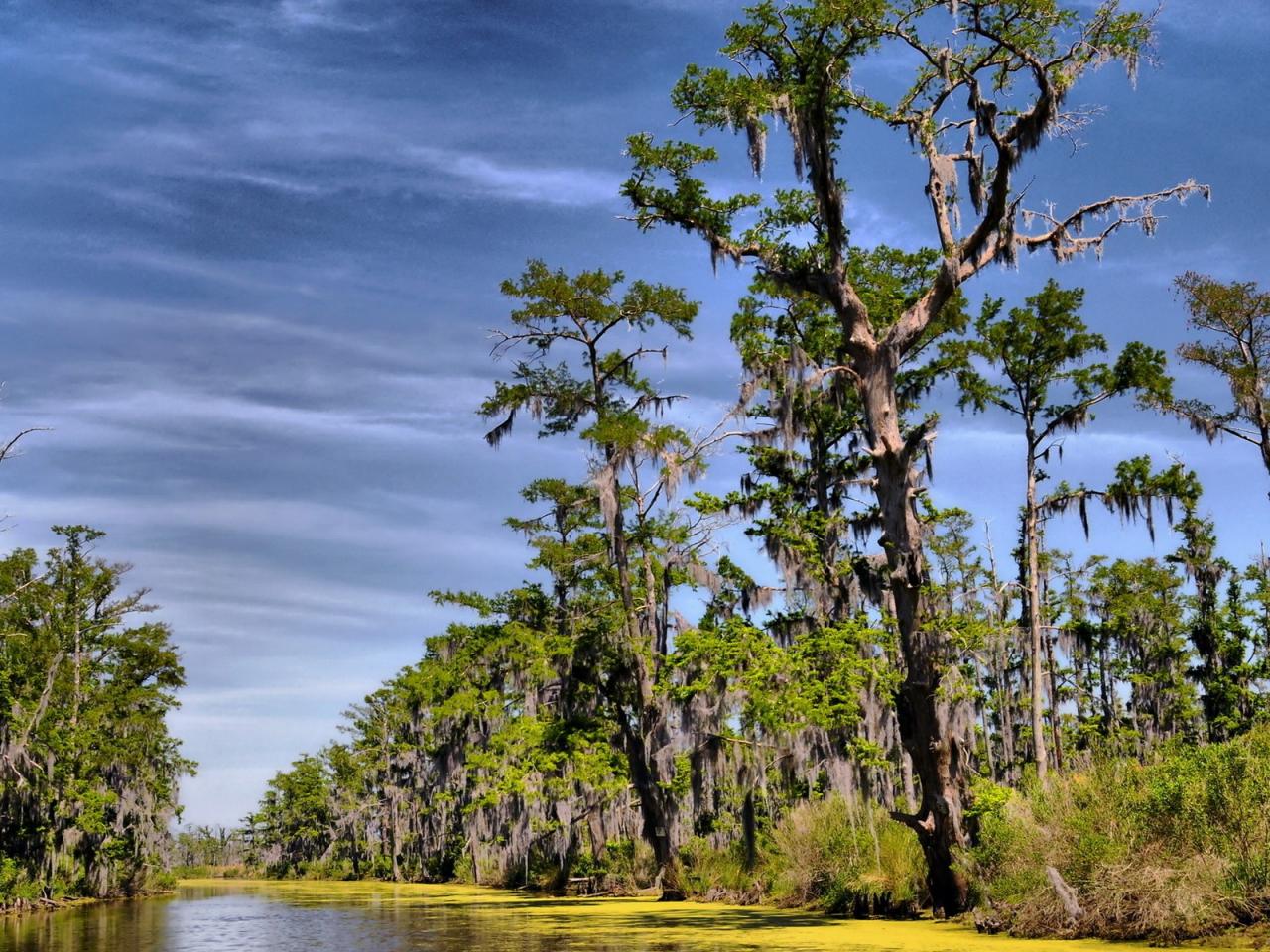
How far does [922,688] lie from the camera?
15.4 meters

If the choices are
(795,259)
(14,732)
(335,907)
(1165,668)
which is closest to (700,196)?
(795,259)

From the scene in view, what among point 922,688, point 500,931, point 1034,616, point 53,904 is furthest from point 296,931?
point 53,904

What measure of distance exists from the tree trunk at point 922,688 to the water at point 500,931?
103 centimetres

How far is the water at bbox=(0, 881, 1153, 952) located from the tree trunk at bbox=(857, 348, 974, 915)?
1.03 metres

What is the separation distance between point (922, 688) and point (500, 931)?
789cm

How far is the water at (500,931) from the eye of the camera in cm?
1265

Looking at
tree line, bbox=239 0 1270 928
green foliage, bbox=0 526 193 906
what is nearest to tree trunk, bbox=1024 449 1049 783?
tree line, bbox=239 0 1270 928

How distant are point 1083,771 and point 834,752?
6.72 m

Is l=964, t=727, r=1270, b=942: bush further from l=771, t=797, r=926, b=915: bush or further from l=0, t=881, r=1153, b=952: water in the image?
l=771, t=797, r=926, b=915: bush

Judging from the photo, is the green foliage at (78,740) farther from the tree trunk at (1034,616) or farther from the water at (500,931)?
the tree trunk at (1034,616)

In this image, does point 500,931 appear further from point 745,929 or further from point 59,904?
point 59,904

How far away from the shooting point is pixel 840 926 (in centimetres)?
1480

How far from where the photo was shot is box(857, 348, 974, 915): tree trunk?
49.4 ft

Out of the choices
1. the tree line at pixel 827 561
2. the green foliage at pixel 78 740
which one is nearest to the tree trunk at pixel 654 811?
the tree line at pixel 827 561
